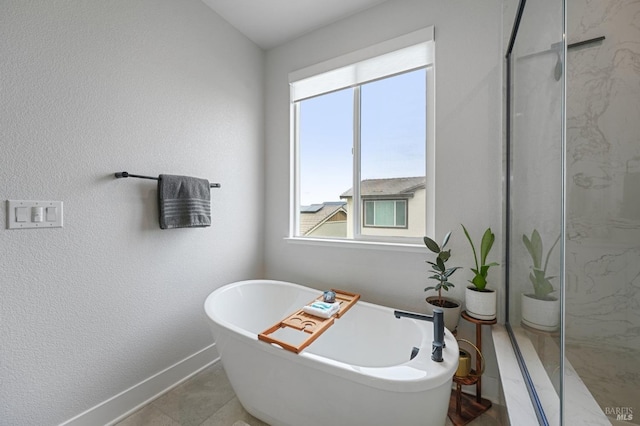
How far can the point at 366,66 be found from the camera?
6.54 ft

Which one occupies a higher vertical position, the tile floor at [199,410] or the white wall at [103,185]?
the white wall at [103,185]

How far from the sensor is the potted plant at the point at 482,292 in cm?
142

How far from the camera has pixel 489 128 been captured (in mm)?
1575

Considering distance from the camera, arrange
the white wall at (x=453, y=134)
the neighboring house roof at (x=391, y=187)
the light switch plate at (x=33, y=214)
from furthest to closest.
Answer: the neighboring house roof at (x=391, y=187) → the white wall at (x=453, y=134) → the light switch plate at (x=33, y=214)

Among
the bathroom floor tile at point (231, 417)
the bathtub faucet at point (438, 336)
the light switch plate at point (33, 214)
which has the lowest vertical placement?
the bathroom floor tile at point (231, 417)

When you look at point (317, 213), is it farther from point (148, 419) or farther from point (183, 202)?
point (148, 419)

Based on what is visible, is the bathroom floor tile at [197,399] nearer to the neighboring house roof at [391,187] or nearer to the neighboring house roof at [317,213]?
the neighboring house roof at [317,213]

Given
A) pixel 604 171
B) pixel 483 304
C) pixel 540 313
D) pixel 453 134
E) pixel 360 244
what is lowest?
pixel 483 304

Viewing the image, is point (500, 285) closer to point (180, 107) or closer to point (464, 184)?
point (464, 184)

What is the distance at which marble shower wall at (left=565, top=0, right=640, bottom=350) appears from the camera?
85 centimetres

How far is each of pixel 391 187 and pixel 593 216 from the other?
1.19 metres

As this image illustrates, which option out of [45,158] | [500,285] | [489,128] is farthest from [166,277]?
[489,128]

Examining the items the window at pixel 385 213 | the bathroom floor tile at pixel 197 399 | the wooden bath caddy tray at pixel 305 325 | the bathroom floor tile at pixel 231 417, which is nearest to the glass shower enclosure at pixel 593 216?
the wooden bath caddy tray at pixel 305 325

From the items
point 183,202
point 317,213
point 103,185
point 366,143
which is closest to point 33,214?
point 103,185
